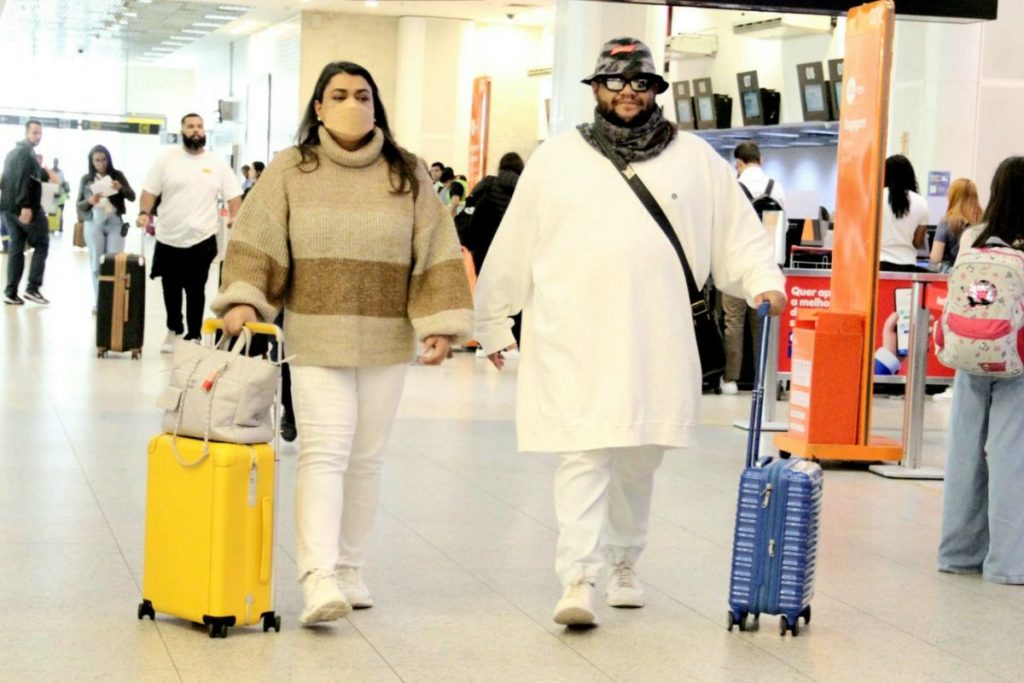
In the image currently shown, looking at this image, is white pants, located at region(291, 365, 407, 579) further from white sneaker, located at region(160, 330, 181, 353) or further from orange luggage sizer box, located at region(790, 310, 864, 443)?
white sneaker, located at region(160, 330, 181, 353)

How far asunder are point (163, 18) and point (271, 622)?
3014 cm

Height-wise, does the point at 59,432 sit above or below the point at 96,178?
below

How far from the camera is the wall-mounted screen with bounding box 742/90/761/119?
19.8 m

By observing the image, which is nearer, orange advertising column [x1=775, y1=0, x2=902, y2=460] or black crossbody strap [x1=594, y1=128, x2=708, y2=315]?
black crossbody strap [x1=594, y1=128, x2=708, y2=315]

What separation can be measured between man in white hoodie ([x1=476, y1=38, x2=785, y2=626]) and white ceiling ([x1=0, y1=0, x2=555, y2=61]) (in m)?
22.0

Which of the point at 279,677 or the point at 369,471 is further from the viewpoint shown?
the point at 369,471

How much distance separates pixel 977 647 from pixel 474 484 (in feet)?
9.03

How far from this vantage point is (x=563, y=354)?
4.36 metres

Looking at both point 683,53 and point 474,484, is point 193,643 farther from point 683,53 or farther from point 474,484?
point 683,53

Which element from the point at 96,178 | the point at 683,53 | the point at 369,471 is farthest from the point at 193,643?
the point at 683,53

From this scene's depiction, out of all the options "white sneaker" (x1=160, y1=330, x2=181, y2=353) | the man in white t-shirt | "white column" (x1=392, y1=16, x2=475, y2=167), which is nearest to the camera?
the man in white t-shirt

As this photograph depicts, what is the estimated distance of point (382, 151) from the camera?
14.3ft

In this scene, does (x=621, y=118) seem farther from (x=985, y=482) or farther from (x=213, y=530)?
(x=985, y=482)

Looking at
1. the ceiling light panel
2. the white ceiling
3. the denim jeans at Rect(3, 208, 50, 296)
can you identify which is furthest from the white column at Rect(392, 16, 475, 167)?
the denim jeans at Rect(3, 208, 50, 296)
